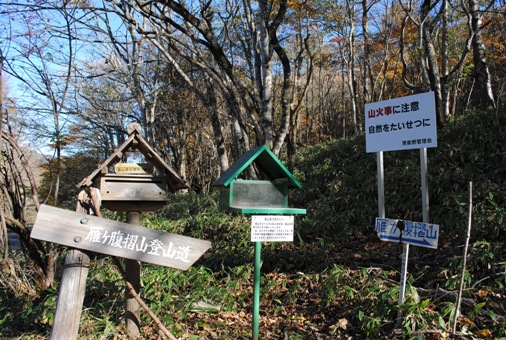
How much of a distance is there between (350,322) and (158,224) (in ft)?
17.5

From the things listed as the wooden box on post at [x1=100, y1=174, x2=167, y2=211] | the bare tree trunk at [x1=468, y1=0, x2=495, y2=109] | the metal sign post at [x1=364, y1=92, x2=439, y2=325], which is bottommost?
the wooden box on post at [x1=100, y1=174, x2=167, y2=211]

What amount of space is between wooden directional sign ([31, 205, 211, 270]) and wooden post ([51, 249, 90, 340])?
0.80 ft

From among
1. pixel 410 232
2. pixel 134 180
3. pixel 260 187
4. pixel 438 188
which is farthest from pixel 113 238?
pixel 438 188

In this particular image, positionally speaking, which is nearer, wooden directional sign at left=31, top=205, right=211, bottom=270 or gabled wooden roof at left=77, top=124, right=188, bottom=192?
wooden directional sign at left=31, top=205, right=211, bottom=270

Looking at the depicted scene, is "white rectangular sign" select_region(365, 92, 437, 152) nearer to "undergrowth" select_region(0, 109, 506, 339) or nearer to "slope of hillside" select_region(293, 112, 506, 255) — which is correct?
"undergrowth" select_region(0, 109, 506, 339)

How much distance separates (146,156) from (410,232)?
2.68 metres

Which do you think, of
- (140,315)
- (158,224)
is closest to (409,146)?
(140,315)

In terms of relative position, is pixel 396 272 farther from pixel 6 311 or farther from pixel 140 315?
pixel 6 311

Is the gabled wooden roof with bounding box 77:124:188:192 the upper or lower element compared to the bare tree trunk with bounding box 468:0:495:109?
lower

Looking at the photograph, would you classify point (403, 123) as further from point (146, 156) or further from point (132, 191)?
point (132, 191)

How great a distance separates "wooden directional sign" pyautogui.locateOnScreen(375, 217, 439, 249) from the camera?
3.40 m

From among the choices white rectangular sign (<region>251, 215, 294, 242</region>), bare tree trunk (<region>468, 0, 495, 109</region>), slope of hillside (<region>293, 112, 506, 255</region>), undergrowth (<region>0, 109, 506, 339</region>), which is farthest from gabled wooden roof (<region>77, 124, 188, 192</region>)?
bare tree trunk (<region>468, 0, 495, 109</region>)

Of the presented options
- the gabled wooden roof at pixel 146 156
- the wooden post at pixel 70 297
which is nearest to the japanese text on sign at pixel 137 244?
the wooden post at pixel 70 297

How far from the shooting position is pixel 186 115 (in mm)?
19266
